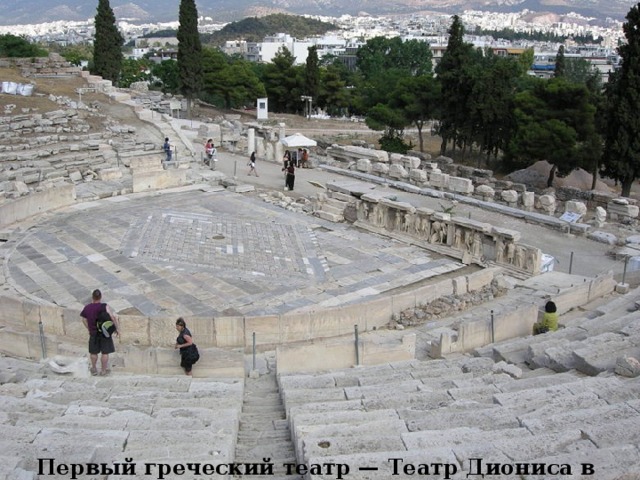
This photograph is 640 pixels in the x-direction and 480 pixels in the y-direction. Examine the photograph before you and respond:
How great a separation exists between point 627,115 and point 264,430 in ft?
77.0

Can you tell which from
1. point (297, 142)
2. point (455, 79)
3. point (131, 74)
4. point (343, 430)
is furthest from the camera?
point (131, 74)

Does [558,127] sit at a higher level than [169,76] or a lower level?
lower

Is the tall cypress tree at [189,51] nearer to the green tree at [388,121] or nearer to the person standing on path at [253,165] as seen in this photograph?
the green tree at [388,121]

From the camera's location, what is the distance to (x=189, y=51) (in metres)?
40.9

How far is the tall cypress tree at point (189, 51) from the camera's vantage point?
1560 inches

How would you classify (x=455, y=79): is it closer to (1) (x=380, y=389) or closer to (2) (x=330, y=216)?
(2) (x=330, y=216)

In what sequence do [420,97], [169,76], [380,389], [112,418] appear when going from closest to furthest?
[112,418] < [380,389] < [420,97] < [169,76]

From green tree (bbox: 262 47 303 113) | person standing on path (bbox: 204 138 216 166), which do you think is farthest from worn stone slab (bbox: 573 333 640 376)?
green tree (bbox: 262 47 303 113)

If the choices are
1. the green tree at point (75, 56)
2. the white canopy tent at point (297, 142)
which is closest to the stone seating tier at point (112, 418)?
the white canopy tent at point (297, 142)

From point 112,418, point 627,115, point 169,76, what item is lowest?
point 112,418

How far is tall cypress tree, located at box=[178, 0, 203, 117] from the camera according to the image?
130ft

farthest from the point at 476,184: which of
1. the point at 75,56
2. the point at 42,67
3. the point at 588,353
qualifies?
the point at 75,56

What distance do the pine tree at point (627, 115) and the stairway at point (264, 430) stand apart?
70.4 ft

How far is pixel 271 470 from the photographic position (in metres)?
6.45
